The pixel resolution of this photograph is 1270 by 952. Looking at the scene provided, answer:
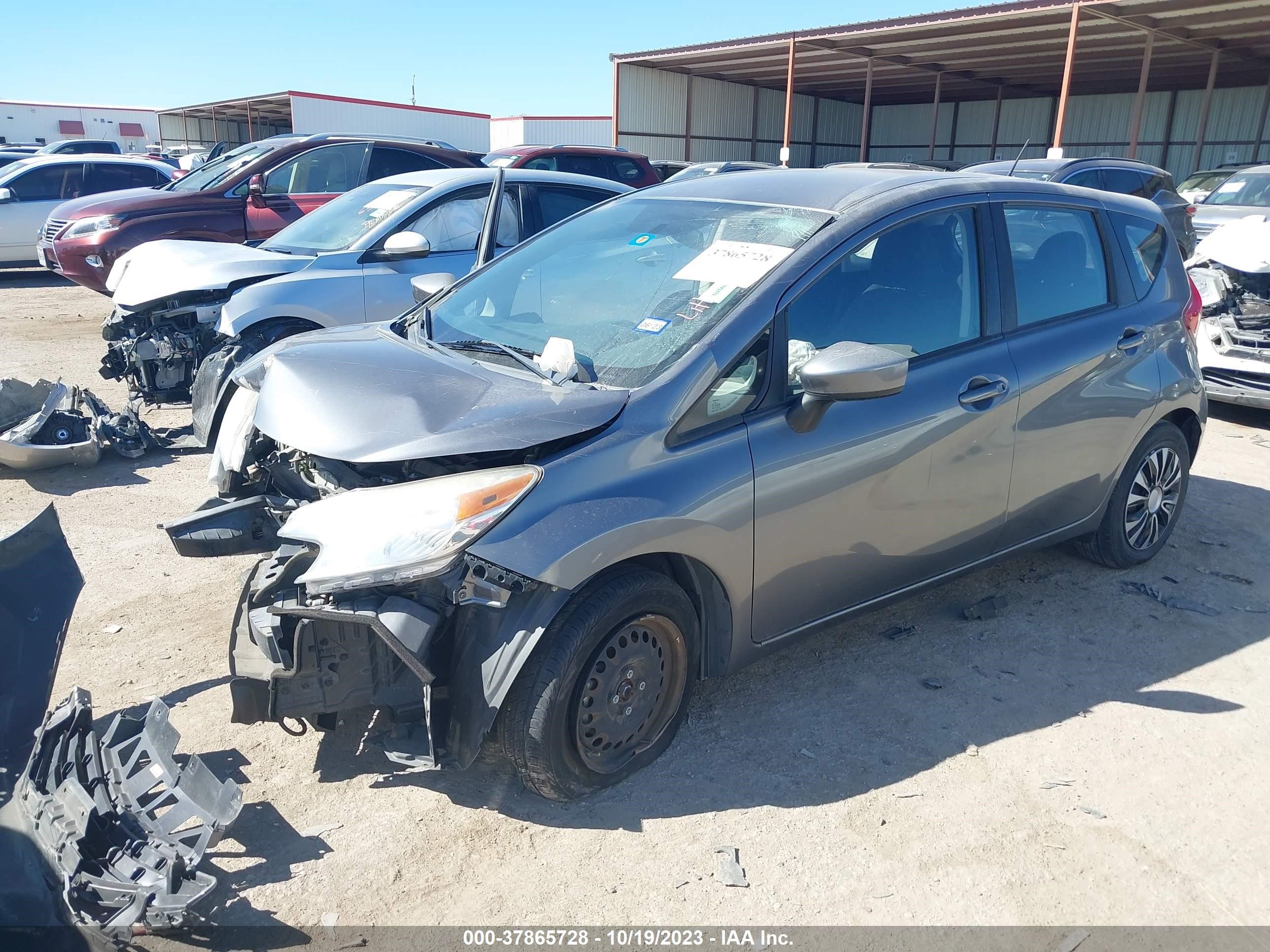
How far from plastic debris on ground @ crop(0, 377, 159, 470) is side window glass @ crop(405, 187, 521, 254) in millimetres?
2329

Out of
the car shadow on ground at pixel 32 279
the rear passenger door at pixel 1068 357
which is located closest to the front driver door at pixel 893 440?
the rear passenger door at pixel 1068 357

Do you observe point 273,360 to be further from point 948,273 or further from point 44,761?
point 948,273

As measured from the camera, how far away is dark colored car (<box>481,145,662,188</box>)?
1316 centimetres

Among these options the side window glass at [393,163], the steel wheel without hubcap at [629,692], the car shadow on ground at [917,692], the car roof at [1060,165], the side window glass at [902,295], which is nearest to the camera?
the steel wheel without hubcap at [629,692]

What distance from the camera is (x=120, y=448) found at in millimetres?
6109

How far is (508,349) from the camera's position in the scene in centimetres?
338

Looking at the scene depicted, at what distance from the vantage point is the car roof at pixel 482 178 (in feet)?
22.7

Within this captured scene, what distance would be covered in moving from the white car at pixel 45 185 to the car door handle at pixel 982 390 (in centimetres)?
1431

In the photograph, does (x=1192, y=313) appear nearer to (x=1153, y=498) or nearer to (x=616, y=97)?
(x=1153, y=498)

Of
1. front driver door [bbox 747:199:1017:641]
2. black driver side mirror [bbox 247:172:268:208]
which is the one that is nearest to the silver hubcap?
front driver door [bbox 747:199:1017:641]

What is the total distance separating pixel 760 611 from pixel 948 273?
1.53 m

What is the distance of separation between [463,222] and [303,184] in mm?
4514

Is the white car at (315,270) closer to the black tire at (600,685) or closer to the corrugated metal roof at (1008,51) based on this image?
the black tire at (600,685)

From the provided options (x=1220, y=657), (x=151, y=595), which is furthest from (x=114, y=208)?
(x=1220, y=657)
